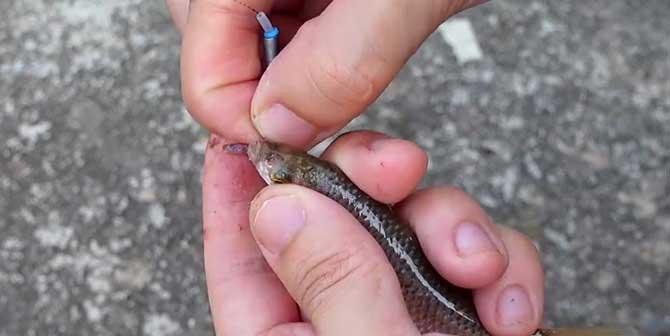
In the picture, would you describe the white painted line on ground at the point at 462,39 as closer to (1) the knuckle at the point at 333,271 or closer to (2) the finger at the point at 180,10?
(2) the finger at the point at 180,10

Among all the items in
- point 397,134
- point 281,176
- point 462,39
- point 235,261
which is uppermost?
point 281,176

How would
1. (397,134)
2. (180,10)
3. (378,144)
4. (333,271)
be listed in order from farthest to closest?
(397,134)
(180,10)
(378,144)
(333,271)

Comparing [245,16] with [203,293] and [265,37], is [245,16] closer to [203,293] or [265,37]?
[265,37]

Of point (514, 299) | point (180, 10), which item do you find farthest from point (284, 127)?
point (180, 10)

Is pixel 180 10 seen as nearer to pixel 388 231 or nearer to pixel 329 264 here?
pixel 388 231

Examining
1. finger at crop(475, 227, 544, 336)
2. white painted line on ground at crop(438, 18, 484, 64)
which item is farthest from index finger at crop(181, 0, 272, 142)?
white painted line on ground at crop(438, 18, 484, 64)

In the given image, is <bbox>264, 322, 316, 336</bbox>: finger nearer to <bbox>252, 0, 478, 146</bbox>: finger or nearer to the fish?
the fish

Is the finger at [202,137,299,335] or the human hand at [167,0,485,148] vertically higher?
the human hand at [167,0,485,148]
